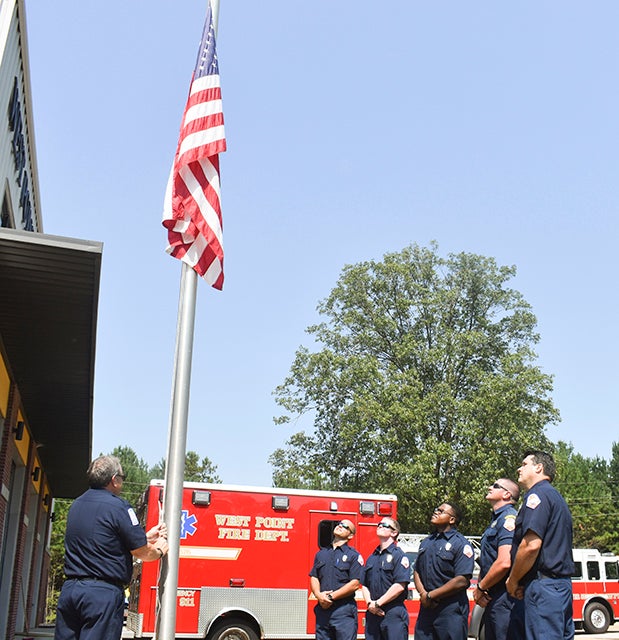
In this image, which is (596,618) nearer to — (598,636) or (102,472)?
(598,636)

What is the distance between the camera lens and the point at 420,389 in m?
32.3

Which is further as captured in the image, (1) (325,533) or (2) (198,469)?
(2) (198,469)

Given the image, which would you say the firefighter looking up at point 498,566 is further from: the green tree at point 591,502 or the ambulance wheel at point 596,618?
the green tree at point 591,502

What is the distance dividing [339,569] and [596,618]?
18558 millimetres

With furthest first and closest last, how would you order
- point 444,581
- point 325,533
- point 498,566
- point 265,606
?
point 325,533 < point 265,606 < point 444,581 < point 498,566

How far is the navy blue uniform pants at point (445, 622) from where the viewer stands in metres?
7.21

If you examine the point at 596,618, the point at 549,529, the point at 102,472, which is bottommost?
the point at 596,618

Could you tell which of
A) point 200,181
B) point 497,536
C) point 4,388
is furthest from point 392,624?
point 4,388

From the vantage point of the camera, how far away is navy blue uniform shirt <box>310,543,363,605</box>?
830cm

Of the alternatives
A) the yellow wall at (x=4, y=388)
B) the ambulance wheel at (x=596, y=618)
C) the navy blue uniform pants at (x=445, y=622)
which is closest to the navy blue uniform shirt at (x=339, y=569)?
the navy blue uniform pants at (x=445, y=622)

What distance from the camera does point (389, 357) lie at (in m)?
35.1

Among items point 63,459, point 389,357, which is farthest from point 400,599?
point 389,357

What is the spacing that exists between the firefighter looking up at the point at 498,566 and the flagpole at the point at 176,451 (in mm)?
2729

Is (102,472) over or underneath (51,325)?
underneath
